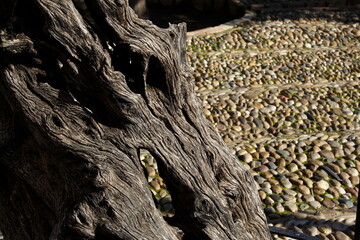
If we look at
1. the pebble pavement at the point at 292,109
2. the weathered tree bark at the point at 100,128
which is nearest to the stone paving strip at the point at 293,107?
the pebble pavement at the point at 292,109

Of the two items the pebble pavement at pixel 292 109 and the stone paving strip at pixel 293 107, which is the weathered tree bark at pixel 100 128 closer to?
the pebble pavement at pixel 292 109

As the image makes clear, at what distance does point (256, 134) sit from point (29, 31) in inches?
161

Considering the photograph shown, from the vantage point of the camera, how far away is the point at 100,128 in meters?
2.26

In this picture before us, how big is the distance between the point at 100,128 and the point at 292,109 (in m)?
4.65

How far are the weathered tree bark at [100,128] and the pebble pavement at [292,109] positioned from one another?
2.19m

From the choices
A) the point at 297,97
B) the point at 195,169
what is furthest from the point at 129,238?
the point at 297,97

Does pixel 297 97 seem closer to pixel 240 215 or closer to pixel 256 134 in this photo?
pixel 256 134

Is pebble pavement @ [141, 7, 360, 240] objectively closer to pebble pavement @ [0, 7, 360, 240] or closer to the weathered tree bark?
pebble pavement @ [0, 7, 360, 240]

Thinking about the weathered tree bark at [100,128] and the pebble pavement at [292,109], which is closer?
the weathered tree bark at [100,128]

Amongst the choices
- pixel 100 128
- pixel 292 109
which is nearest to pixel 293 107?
pixel 292 109

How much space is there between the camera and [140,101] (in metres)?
2.29

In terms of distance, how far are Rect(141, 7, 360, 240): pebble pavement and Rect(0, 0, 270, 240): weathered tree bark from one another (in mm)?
2187

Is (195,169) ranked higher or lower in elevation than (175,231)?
higher

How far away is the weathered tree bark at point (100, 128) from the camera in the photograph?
2.19m
